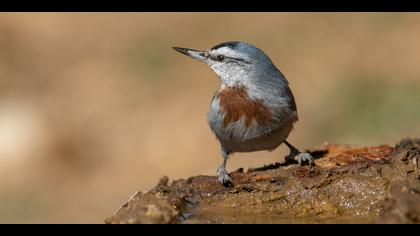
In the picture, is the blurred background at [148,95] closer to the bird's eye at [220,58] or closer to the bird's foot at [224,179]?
the bird's eye at [220,58]

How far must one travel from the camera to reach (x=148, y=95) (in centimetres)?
1316

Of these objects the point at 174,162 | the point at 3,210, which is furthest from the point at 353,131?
the point at 3,210

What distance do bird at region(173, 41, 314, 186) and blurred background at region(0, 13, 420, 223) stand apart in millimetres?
4305

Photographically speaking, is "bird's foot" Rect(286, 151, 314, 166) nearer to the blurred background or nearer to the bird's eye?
the bird's eye

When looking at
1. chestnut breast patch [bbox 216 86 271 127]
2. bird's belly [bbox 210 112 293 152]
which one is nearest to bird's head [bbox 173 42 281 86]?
chestnut breast patch [bbox 216 86 271 127]

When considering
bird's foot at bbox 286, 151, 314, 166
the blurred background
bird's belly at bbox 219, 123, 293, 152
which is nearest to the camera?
bird's foot at bbox 286, 151, 314, 166

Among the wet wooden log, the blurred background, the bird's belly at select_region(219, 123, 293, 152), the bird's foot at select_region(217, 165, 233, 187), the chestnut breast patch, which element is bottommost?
the wet wooden log

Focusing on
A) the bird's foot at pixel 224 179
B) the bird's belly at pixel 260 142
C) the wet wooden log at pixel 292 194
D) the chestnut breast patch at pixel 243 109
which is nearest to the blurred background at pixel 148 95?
the bird's belly at pixel 260 142

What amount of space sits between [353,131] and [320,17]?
12.8 ft

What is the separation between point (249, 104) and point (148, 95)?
22.4ft

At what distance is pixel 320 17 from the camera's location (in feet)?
47.9

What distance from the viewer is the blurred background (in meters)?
11.5

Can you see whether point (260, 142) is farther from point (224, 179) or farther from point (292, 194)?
point (292, 194)

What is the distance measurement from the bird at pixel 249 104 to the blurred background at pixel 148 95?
4305 millimetres
